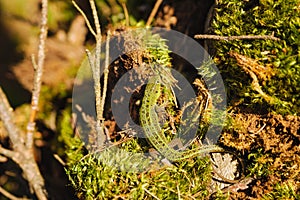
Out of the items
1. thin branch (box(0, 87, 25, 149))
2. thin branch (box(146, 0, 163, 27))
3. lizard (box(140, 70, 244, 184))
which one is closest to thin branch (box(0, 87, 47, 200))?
thin branch (box(0, 87, 25, 149))

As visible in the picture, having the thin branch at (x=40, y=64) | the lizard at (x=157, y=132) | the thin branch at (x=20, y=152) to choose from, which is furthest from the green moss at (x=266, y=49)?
the thin branch at (x=20, y=152)

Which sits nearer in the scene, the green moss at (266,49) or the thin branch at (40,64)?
the green moss at (266,49)

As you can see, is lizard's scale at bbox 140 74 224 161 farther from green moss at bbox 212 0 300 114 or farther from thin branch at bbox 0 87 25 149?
thin branch at bbox 0 87 25 149

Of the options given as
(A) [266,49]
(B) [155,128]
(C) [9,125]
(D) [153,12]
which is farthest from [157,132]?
(D) [153,12]

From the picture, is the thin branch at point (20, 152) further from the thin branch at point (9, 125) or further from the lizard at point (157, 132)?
the lizard at point (157, 132)

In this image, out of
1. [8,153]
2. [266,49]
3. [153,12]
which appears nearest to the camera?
[266,49]

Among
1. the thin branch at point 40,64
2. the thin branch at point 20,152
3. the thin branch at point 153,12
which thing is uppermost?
the thin branch at point 153,12

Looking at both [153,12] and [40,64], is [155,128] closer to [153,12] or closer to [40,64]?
[40,64]

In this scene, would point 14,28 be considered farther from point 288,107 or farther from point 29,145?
point 288,107
